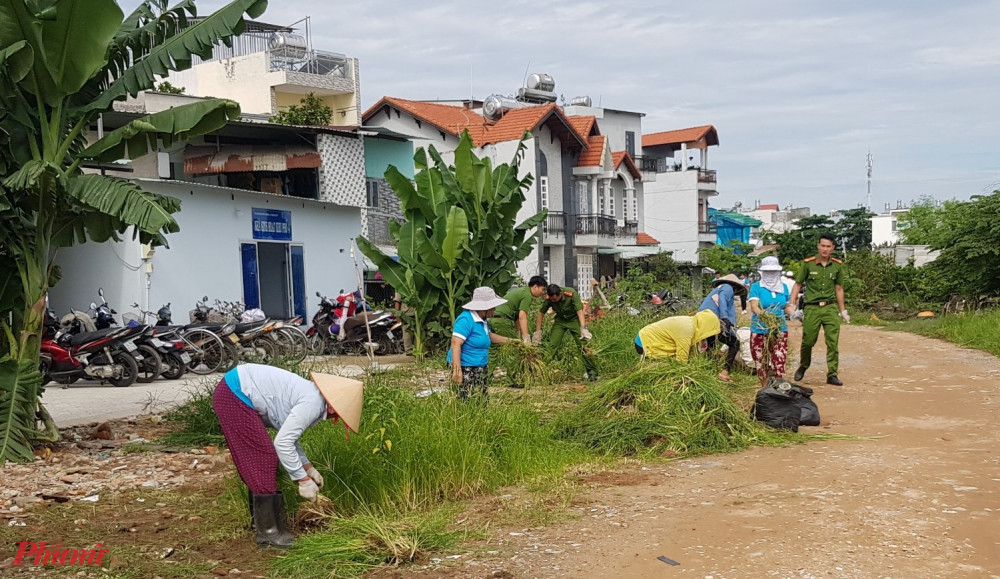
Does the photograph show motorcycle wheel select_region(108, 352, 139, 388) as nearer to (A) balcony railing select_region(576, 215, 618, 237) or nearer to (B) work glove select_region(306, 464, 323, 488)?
(B) work glove select_region(306, 464, 323, 488)

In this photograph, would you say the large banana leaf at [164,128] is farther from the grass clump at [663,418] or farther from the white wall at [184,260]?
the white wall at [184,260]

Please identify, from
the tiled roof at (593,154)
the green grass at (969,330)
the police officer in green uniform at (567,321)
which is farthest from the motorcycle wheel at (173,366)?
the tiled roof at (593,154)

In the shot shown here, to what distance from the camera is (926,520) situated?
5.42 metres

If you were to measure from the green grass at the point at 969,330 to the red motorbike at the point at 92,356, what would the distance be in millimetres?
12963

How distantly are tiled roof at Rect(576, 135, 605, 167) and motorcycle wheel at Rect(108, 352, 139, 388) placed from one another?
2633 cm

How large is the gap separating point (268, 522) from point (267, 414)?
611 millimetres

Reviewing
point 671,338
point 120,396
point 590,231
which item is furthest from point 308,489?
point 590,231

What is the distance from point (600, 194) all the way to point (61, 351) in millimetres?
28879

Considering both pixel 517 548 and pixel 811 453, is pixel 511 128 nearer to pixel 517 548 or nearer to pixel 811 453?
pixel 811 453

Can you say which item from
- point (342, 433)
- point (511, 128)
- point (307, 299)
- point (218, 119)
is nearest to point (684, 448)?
point (342, 433)

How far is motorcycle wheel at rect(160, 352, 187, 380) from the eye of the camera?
13523 millimetres

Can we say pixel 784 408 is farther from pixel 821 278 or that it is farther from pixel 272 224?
pixel 272 224

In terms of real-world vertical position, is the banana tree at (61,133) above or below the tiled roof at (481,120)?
below

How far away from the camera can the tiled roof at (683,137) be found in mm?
50344
